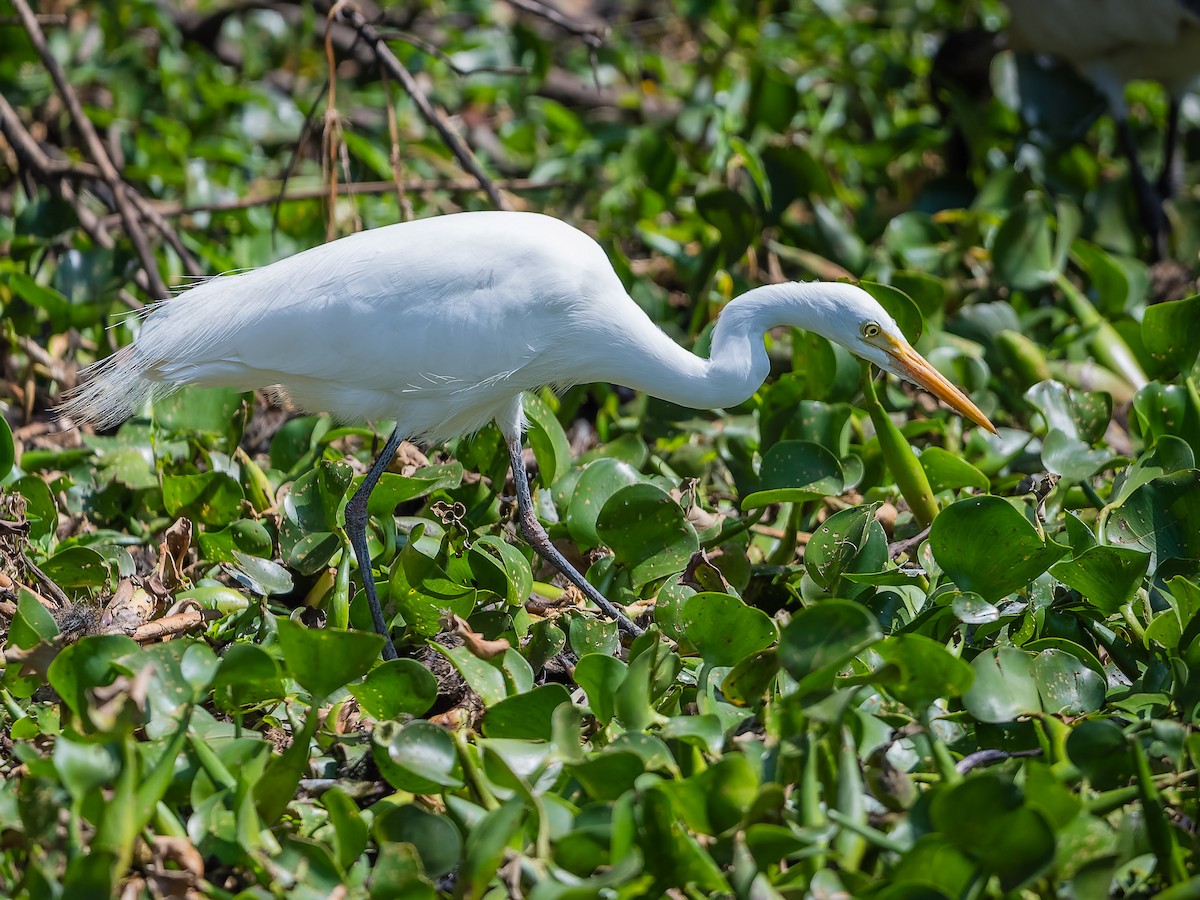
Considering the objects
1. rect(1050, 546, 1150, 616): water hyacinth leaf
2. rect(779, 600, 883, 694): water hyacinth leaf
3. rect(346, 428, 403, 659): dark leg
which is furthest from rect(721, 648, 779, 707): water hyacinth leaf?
rect(346, 428, 403, 659): dark leg

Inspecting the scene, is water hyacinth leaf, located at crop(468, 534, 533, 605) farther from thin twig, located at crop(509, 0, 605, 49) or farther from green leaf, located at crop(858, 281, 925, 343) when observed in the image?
thin twig, located at crop(509, 0, 605, 49)

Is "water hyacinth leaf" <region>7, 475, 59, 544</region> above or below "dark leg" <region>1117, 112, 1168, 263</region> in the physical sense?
above

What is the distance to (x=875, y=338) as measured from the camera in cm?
239

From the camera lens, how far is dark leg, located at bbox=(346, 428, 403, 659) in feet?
7.54

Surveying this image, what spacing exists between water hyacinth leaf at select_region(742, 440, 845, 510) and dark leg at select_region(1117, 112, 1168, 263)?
7.31ft

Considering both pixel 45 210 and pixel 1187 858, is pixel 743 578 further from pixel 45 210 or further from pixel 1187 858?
pixel 45 210

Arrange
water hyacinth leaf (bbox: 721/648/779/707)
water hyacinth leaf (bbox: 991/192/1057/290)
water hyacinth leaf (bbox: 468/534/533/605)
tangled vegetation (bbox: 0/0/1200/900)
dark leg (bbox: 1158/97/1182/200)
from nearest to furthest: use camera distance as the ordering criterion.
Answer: tangled vegetation (bbox: 0/0/1200/900), water hyacinth leaf (bbox: 721/648/779/707), water hyacinth leaf (bbox: 468/534/533/605), water hyacinth leaf (bbox: 991/192/1057/290), dark leg (bbox: 1158/97/1182/200)

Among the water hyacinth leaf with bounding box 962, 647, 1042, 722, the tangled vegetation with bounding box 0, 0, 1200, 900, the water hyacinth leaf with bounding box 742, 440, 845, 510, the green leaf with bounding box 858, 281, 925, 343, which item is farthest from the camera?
the green leaf with bounding box 858, 281, 925, 343

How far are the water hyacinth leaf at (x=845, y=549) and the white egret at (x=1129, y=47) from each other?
2402mm

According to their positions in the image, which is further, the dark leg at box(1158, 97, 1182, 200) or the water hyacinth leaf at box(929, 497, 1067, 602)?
the dark leg at box(1158, 97, 1182, 200)

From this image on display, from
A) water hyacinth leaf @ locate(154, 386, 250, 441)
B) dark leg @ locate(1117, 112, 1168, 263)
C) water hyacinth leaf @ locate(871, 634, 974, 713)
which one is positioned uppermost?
water hyacinth leaf @ locate(154, 386, 250, 441)

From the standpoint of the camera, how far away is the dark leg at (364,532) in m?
2.30

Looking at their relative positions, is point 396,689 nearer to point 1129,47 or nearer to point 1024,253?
point 1024,253

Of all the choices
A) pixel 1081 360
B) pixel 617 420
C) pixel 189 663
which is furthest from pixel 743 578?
pixel 1081 360
